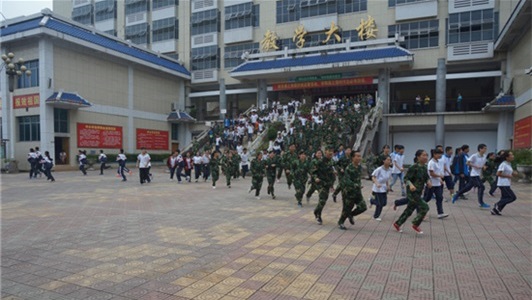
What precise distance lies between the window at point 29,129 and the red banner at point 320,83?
18574 millimetres

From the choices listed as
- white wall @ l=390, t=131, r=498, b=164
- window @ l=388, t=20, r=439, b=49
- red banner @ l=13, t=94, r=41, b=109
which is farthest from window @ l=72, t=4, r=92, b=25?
white wall @ l=390, t=131, r=498, b=164

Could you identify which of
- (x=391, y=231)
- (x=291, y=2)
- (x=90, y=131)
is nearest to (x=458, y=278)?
(x=391, y=231)

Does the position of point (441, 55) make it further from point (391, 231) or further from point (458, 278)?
point (458, 278)

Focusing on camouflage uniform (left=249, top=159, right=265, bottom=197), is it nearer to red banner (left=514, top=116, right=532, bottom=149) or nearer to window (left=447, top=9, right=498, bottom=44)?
red banner (left=514, top=116, right=532, bottom=149)

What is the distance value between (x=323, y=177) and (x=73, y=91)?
2203cm

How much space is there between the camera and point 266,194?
37.8ft

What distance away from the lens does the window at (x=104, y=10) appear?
3794cm

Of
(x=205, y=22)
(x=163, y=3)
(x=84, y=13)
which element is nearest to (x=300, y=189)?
(x=205, y=22)

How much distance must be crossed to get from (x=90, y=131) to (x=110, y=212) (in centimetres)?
1894

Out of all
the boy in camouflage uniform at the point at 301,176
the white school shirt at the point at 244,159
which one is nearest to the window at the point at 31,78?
the white school shirt at the point at 244,159

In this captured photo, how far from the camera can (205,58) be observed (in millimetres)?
34562

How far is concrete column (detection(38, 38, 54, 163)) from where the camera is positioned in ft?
70.6

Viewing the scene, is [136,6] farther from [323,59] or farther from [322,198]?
[322,198]

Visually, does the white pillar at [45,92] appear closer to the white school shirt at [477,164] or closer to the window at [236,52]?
the window at [236,52]
